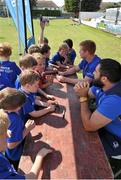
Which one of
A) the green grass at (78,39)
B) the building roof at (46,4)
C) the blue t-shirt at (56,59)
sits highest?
the blue t-shirt at (56,59)

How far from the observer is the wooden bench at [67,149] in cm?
226

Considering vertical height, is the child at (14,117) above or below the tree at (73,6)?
above

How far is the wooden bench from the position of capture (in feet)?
7.41

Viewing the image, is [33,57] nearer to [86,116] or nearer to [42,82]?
[42,82]

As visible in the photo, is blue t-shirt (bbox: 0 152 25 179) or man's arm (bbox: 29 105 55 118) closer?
blue t-shirt (bbox: 0 152 25 179)

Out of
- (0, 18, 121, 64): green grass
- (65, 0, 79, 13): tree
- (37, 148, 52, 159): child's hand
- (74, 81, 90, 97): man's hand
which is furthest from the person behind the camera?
(65, 0, 79, 13): tree

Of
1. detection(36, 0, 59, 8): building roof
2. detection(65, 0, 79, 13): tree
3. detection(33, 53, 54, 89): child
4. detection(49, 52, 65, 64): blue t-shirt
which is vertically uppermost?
detection(33, 53, 54, 89): child

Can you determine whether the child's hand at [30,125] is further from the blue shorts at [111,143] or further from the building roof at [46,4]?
the building roof at [46,4]

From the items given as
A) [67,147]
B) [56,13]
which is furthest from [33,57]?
[56,13]

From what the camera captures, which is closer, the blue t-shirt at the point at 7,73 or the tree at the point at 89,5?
the blue t-shirt at the point at 7,73

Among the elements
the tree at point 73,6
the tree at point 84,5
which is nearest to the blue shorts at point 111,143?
the tree at point 84,5

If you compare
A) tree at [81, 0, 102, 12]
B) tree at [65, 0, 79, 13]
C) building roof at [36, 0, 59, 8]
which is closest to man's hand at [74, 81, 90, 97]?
tree at [81, 0, 102, 12]

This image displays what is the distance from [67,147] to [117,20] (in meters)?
36.3

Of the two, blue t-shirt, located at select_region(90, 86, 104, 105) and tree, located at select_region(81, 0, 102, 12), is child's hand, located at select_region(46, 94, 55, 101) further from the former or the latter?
tree, located at select_region(81, 0, 102, 12)
